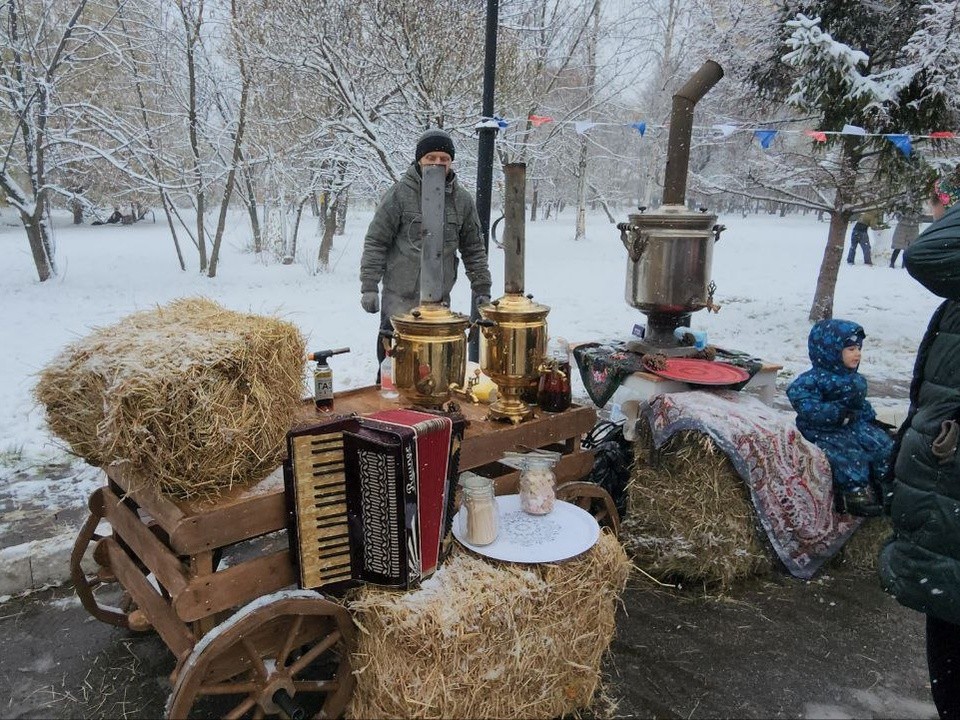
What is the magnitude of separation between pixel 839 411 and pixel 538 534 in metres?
2.10

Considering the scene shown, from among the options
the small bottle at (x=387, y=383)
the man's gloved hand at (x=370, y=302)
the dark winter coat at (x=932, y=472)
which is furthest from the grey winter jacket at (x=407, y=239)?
the dark winter coat at (x=932, y=472)

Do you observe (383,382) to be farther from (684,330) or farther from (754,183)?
(754,183)

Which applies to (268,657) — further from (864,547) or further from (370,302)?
(864,547)

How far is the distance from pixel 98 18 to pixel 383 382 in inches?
449

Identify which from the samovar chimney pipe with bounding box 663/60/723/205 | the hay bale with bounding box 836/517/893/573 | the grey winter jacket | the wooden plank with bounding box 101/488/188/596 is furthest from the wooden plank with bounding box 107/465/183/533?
the samovar chimney pipe with bounding box 663/60/723/205

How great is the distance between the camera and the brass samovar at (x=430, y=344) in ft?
7.82

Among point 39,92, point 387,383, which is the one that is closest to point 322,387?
point 387,383

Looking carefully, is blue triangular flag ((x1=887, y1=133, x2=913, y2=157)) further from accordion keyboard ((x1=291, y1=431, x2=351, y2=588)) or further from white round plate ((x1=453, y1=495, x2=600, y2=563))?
accordion keyboard ((x1=291, y1=431, x2=351, y2=588))

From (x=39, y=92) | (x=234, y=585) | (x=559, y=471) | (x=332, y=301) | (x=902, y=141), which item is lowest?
(x=332, y=301)

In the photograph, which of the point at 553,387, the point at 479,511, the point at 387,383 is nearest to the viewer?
the point at 479,511

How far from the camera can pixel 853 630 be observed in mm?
2965

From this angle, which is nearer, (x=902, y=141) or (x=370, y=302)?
(x=370, y=302)

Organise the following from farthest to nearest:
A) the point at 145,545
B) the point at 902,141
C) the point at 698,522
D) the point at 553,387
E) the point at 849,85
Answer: the point at 849,85 → the point at 902,141 → the point at 698,522 → the point at 553,387 → the point at 145,545

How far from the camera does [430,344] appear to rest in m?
2.42
